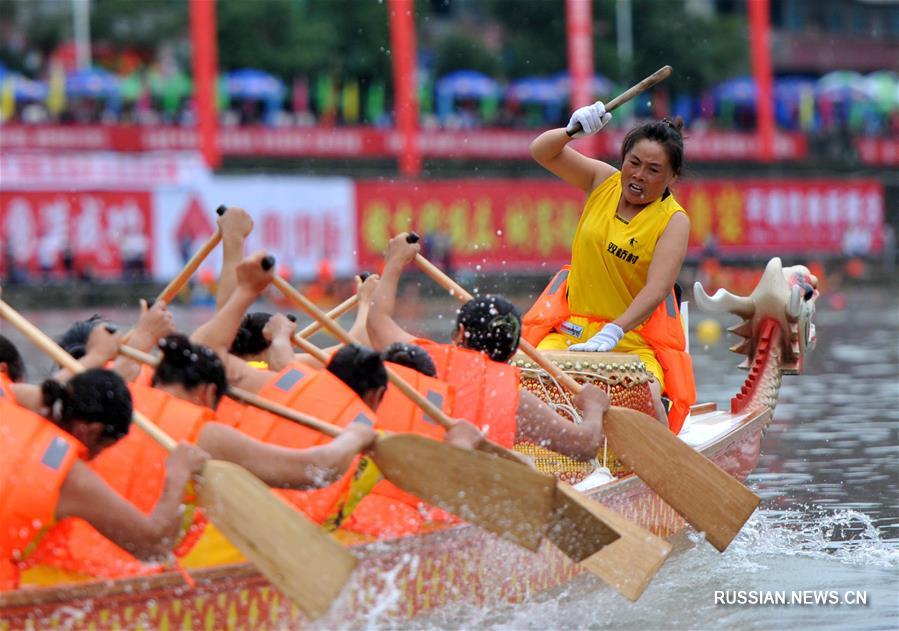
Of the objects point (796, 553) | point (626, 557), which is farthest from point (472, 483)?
point (796, 553)

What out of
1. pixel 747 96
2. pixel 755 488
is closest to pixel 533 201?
pixel 747 96

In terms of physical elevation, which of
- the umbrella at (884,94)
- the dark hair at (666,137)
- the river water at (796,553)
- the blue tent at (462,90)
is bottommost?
the river water at (796,553)

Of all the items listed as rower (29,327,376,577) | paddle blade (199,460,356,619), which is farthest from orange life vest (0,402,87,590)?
paddle blade (199,460,356,619)

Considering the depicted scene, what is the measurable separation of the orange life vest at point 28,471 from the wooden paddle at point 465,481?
0.78 meters

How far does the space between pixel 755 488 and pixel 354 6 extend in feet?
95.0

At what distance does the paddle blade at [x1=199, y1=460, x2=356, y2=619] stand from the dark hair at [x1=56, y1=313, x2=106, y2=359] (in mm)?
1312

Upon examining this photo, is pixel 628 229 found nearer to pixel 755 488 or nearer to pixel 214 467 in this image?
pixel 755 488

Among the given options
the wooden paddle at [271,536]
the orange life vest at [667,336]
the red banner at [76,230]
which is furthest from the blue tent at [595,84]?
the wooden paddle at [271,536]

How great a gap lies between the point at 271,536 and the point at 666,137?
9.46ft

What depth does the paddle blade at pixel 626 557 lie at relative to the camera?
17.3 ft

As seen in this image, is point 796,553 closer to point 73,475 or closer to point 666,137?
point 666,137

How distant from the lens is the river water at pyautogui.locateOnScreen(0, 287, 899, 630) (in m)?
5.66

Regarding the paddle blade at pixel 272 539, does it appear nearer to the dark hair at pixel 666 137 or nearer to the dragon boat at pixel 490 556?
the dragon boat at pixel 490 556

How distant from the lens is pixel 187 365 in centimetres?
475
